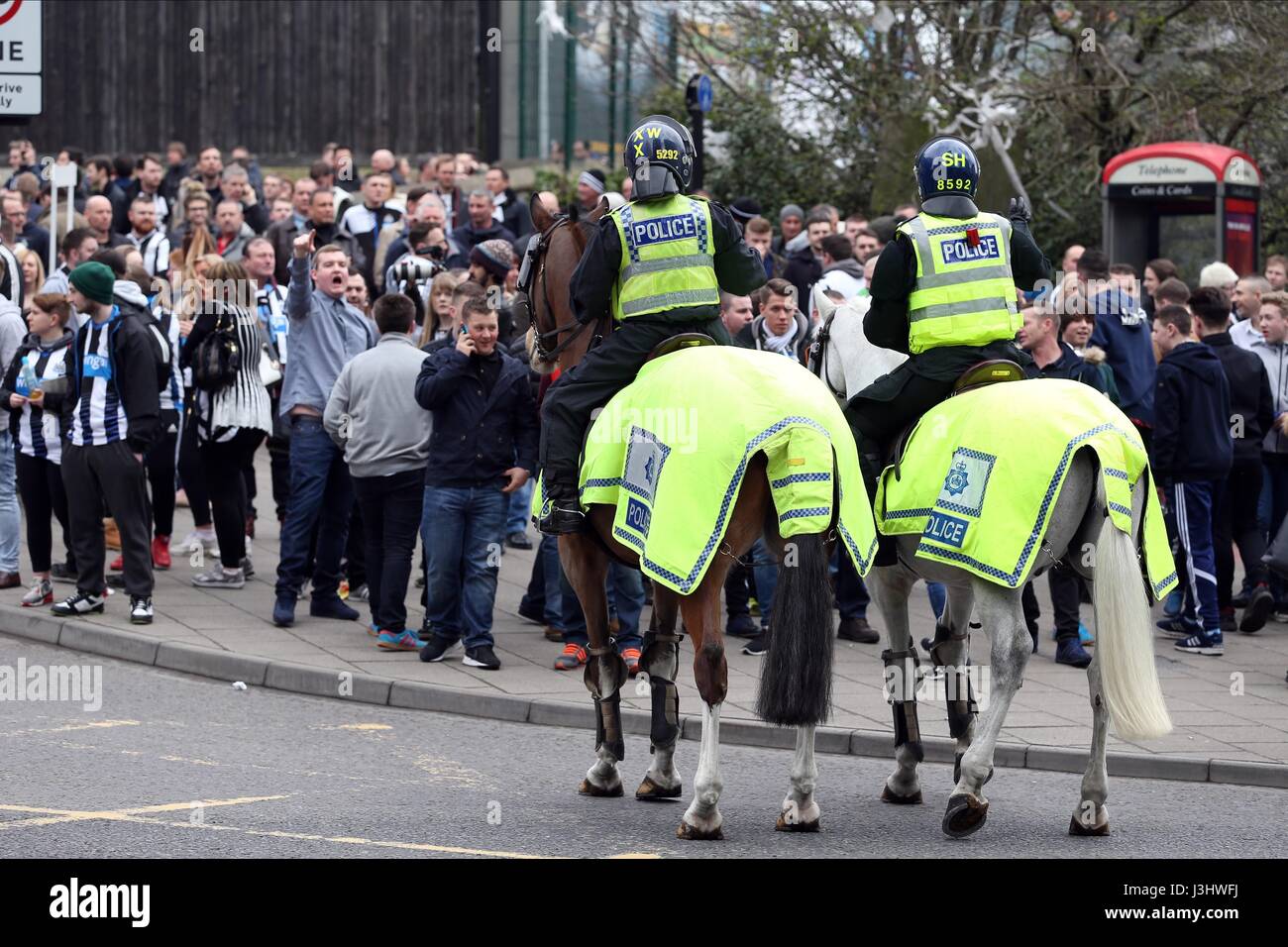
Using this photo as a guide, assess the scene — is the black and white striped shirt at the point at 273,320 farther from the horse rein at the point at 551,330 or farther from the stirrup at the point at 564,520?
the stirrup at the point at 564,520

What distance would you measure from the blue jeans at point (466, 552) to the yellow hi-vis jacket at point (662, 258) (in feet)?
10.3

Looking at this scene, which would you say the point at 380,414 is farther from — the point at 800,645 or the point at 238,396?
the point at 800,645

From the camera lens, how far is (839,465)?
7.56 m

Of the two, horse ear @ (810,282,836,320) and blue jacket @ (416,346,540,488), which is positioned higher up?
horse ear @ (810,282,836,320)

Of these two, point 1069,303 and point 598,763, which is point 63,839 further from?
point 1069,303

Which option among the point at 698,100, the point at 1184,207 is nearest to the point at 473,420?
the point at 698,100

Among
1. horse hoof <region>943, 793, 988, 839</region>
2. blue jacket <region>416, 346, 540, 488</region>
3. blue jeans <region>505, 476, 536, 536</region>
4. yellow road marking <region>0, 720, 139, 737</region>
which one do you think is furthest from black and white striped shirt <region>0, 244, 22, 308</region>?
horse hoof <region>943, 793, 988, 839</region>

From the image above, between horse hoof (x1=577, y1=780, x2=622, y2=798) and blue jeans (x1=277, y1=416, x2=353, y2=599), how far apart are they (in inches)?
160

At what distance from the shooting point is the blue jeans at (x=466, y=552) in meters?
11.1

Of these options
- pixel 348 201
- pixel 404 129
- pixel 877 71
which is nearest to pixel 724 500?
pixel 348 201

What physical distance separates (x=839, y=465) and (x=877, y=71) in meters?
15.7

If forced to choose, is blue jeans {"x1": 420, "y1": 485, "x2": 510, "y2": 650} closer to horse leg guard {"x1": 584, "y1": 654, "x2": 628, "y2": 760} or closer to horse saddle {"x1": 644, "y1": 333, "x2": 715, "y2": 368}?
horse leg guard {"x1": 584, "y1": 654, "x2": 628, "y2": 760}

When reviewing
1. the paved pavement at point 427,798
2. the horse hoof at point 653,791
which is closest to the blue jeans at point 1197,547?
the paved pavement at point 427,798

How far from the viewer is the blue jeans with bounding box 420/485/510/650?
435 inches
